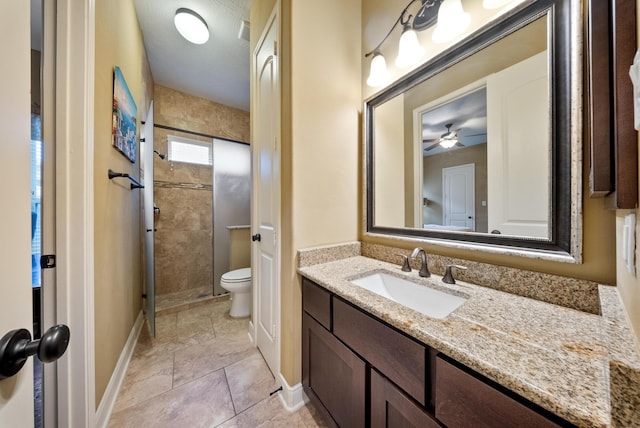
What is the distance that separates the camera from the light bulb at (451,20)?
99 cm

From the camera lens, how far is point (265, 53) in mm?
1546

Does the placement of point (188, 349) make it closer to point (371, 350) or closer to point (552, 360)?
point (371, 350)

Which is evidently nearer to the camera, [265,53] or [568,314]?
[568,314]

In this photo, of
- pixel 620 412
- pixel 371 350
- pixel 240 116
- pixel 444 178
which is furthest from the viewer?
pixel 240 116

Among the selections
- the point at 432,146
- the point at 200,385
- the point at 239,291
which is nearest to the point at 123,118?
the point at 239,291

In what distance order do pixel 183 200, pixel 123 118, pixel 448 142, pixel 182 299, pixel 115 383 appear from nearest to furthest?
pixel 448 142 → pixel 115 383 → pixel 123 118 → pixel 182 299 → pixel 183 200

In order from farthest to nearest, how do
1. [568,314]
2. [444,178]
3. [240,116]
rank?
[240,116] < [444,178] < [568,314]

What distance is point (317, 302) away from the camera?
1.09 metres

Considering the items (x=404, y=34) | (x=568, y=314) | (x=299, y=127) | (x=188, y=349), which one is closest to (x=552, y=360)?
(x=568, y=314)

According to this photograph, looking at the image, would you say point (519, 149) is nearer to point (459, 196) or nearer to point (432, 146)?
point (459, 196)

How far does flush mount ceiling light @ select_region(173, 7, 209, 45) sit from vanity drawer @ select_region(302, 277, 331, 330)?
213 centimetres

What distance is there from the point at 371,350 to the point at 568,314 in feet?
2.08

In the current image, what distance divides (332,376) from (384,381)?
0.34m

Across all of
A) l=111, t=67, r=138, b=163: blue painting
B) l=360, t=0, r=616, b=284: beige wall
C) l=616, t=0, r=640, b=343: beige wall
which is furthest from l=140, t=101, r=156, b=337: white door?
l=616, t=0, r=640, b=343: beige wall
